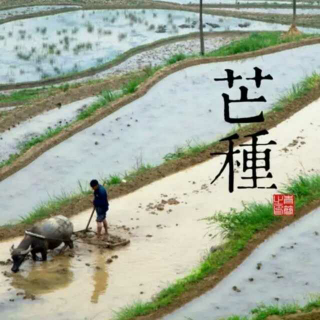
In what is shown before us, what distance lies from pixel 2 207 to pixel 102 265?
352 centimetres

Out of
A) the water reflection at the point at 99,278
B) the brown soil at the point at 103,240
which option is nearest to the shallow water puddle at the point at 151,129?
the brown soil at the point at 103,240

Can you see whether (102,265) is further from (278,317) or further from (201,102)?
(201,102)

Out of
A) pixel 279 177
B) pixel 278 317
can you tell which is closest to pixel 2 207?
pixel 279 177

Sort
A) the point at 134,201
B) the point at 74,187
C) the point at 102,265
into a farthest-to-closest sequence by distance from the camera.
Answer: the point at 74,187, the point at 134,201, the point at 102,265

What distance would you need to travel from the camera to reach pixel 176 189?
14.1 m

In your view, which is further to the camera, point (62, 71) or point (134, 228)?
point (62, 71)

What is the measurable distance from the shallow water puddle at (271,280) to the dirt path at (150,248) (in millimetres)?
166

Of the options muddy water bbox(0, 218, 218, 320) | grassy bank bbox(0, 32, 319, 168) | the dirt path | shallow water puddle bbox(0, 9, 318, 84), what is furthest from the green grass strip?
shallow water puddle bbox(0, 9, 318, 84)

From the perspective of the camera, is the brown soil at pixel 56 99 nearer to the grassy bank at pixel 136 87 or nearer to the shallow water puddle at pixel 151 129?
the grassy bank at pixel 136 87

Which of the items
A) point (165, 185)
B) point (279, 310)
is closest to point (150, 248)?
point (165, 185)

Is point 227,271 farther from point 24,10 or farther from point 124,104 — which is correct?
point 24,10

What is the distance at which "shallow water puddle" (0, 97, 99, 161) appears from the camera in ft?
58.3

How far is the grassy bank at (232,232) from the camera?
9984 mm

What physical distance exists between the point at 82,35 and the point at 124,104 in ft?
49.7
